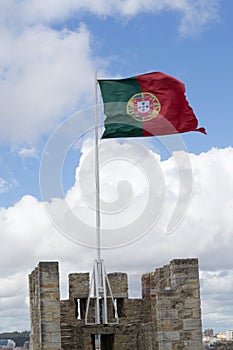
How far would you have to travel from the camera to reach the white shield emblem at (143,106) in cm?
2738

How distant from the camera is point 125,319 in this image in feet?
95.8

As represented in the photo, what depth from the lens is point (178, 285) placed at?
84.3 feet

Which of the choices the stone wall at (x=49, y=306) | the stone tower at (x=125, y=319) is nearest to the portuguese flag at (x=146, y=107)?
the stone tower at (x=125, y=319)

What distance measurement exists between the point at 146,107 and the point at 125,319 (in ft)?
24.7

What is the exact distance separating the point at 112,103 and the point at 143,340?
787cm

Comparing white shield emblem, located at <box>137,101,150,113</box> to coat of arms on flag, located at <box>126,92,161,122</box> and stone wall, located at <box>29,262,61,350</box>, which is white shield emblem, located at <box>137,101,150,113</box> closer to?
coat of arms on flag, located at <box>126,92,161,122</box>

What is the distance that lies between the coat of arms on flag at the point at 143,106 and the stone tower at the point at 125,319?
196 inches

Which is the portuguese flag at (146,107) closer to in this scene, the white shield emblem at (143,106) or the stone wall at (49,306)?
the white shield emblem at (143,106)

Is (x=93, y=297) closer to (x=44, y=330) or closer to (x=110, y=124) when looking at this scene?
(x=44, y=330)

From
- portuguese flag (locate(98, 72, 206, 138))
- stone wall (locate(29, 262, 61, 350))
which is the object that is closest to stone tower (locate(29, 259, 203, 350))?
stone wall (locate(29, 262, 61, 350))

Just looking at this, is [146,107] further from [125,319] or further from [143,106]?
[125,319]

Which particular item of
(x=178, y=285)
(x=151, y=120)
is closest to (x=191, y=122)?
(x=151, y=120)

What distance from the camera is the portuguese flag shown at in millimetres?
27178

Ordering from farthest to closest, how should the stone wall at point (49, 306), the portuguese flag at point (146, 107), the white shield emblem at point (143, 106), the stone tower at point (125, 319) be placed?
the white shield emblem at point (143, 106), the portuguese flag at point (146, 107), the stone tower at point (125, 319), the stone wall at point (49, 306)
